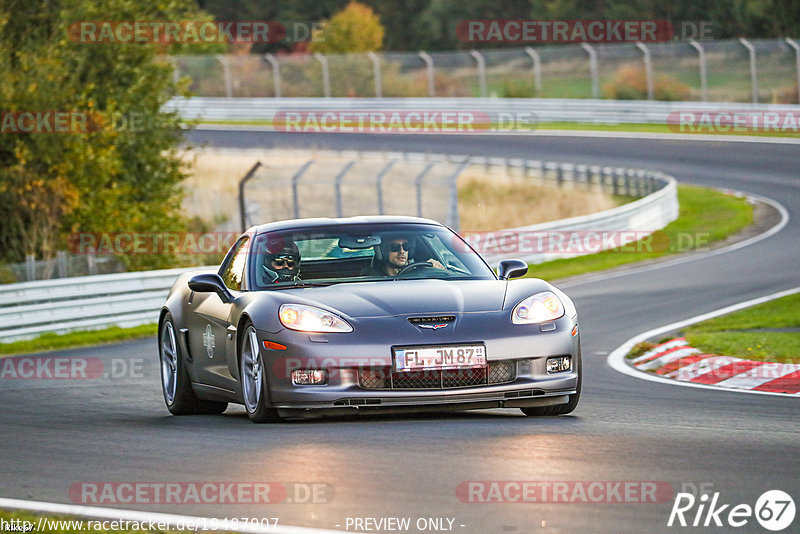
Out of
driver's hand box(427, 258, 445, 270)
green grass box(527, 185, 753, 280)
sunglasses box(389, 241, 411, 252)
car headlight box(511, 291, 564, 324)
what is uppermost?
sunglasses box(389, 241, 411, 252)

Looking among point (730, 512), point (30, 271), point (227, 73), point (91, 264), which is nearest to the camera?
point (730, 512)

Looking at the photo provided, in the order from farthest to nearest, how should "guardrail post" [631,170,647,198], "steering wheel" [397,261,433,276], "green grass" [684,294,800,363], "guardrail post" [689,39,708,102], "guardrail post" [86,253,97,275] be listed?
"guardrail post" [689,39,708,102] → "guardrail post" [631,170,647,198] → "guardrail post" [86,253,97,275] → "green grass" [684,294,800,363] → "steering wheel" [397,261,433,276]

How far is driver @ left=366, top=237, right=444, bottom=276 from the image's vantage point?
30.1 ft

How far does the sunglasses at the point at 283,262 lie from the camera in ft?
30.3

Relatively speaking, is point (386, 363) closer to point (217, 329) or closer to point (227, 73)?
point (217, 329)

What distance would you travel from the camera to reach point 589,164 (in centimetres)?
3825

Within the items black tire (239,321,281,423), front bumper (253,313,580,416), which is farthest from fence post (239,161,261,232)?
front bumper (253,313,580,416)

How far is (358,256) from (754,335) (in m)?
6.07

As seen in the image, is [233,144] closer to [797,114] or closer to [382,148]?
[382,148]

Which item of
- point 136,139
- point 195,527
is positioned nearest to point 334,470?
point 195,527

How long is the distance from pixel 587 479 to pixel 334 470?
1.24 m

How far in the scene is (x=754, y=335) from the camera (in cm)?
1388

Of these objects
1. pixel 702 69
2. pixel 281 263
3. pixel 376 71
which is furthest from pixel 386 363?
pixel 376 71

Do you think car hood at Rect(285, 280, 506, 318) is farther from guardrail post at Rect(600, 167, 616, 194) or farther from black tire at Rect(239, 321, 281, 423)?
guardrail post at Rect(600, 167, 616, 194)
